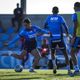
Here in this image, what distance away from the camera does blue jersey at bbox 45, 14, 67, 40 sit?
591 inches

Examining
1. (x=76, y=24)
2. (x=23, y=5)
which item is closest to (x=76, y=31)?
(x=76, y=24)

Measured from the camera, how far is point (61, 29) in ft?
49.4

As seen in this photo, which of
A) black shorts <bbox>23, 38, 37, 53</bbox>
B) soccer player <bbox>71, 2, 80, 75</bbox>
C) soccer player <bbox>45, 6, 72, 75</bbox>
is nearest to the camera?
soccer player <bbox>71, 2, 80, 75</bbox>

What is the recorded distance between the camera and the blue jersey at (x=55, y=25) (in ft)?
49.2

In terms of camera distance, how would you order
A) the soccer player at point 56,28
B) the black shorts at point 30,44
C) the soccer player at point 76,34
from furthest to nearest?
the black shorts at point 30,44 < the soccer player at point 56,28 < the soccer player at point 76,34

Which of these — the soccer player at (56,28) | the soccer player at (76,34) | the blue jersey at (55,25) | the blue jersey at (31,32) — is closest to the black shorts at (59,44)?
the soccer player at (56,28)

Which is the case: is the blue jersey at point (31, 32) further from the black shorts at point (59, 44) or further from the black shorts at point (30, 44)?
the black shorts at point (59, 44)

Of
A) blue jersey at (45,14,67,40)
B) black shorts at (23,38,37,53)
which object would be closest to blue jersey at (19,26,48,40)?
black shorts at (23,38,37,53)

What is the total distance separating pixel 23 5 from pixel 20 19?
6.00 feet

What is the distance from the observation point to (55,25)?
49.4 ft

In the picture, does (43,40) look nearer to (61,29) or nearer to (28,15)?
(28,15)

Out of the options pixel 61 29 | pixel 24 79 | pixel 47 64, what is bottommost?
pixel 47 64

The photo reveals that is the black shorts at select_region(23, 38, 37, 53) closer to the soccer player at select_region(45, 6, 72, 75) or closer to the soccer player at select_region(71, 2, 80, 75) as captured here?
the soccer player at select_region(45, 6, 72, 75)

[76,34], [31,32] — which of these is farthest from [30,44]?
[76,34]
